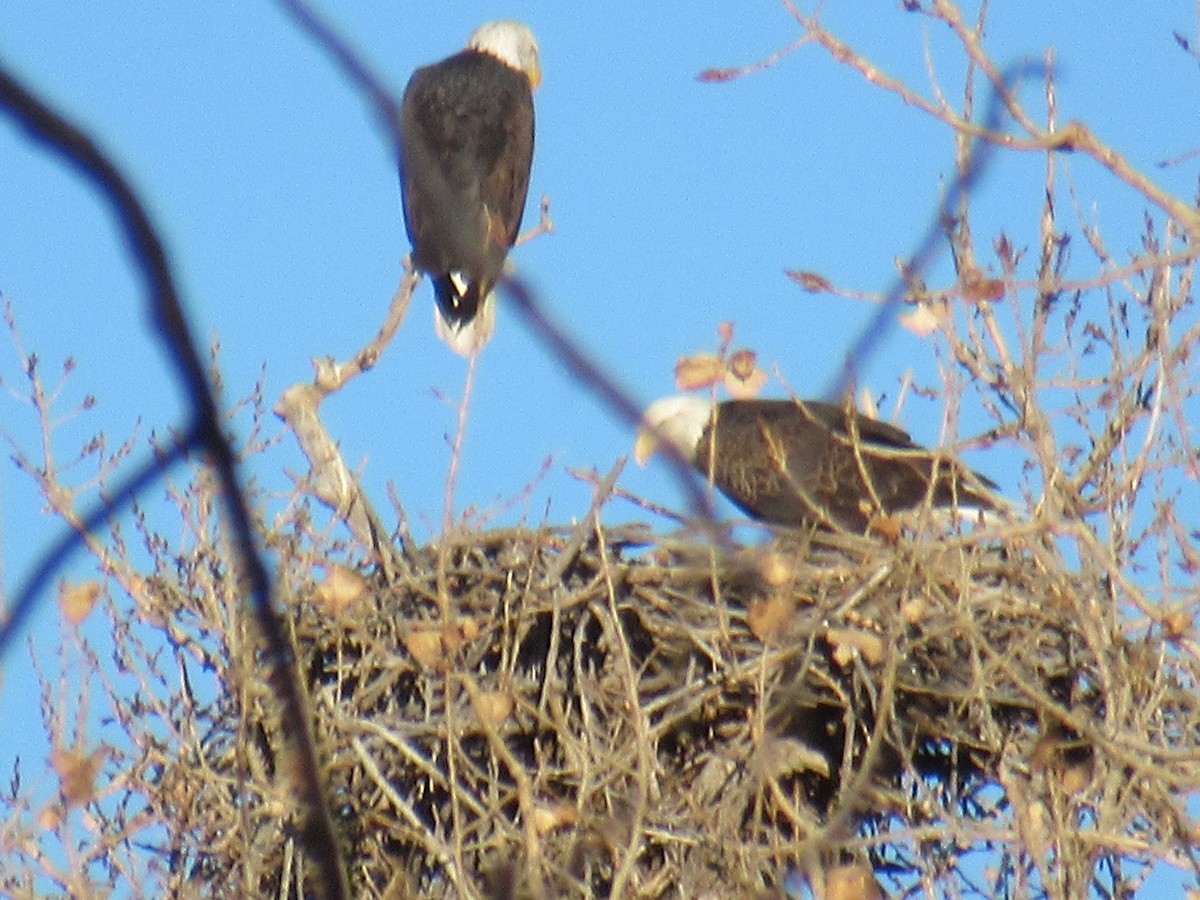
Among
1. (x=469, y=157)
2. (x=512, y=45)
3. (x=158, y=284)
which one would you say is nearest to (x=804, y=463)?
(x=469, y=157)

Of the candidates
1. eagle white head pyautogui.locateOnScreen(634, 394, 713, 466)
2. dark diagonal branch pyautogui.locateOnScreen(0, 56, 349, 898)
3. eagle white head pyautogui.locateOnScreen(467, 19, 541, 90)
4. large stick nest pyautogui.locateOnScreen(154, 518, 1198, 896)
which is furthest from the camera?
eagle white head pyautogui.locateOnScreen(467, 19, 541, 90)

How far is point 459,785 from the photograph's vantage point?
3.87m

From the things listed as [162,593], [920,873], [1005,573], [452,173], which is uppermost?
[452,173]

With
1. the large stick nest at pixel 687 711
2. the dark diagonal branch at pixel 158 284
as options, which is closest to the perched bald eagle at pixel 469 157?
the large stick nest at pixel 687 711

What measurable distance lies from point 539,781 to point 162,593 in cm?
89

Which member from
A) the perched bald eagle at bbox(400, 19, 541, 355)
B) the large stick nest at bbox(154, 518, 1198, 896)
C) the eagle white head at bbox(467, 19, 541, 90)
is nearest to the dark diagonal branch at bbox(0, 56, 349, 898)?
the large stick nest at bbox(154, 518, 1198, 896)

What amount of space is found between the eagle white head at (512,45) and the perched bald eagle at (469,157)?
0.16 ft

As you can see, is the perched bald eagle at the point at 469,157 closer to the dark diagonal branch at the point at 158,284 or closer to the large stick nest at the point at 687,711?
the large stick nest at the point at 687,711

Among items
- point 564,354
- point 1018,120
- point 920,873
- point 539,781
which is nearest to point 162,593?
point 539,781

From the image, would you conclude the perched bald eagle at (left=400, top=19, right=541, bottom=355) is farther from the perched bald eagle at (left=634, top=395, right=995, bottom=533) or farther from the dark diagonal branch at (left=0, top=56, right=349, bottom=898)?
the dark diagonal branch at (left=0, top=56, right=349, bottom=898)

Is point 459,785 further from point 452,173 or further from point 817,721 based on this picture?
point 452,173

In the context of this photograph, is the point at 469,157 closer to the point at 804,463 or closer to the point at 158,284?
the point at 804,463

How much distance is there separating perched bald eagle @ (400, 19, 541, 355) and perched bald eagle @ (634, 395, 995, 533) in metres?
0.82

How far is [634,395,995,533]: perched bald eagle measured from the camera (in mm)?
4809
